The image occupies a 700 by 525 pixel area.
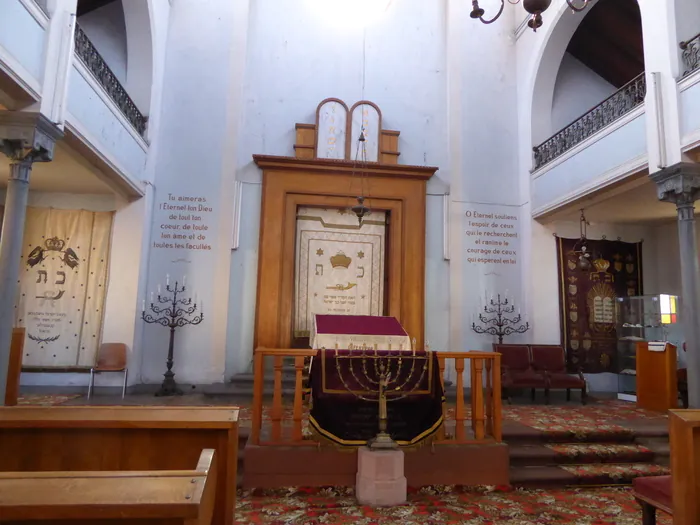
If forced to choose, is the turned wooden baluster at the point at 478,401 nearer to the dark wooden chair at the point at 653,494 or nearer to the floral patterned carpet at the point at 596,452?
the floral patterned carpet at the point at 596,452

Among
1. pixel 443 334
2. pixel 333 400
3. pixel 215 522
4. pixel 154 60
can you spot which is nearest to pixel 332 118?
pixel 154 60

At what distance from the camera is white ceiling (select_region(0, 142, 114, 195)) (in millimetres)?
5680

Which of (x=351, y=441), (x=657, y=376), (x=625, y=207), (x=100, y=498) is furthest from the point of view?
(x=625, y=207)

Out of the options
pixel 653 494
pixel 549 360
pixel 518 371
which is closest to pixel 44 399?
pixel 518 371

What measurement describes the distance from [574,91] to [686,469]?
7.72 meters

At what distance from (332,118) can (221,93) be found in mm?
1716

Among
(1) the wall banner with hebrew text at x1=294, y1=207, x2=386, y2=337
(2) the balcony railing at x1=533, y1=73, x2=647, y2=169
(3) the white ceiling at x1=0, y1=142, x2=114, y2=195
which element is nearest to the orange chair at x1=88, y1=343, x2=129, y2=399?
(3) the white ceiling at x1=0, y1=142, x2=114, y2=195

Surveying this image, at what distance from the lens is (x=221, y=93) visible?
7.50 meters

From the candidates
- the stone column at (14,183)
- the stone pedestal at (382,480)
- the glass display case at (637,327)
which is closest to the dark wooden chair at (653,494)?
the stone pedestal at (382,480)

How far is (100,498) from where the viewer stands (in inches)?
41.4

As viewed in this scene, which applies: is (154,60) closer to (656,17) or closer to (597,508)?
(656,17)

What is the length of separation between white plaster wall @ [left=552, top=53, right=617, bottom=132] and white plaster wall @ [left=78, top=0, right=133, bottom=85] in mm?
6860

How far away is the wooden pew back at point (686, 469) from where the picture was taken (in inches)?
81.7

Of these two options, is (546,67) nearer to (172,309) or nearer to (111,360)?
(172,309)
